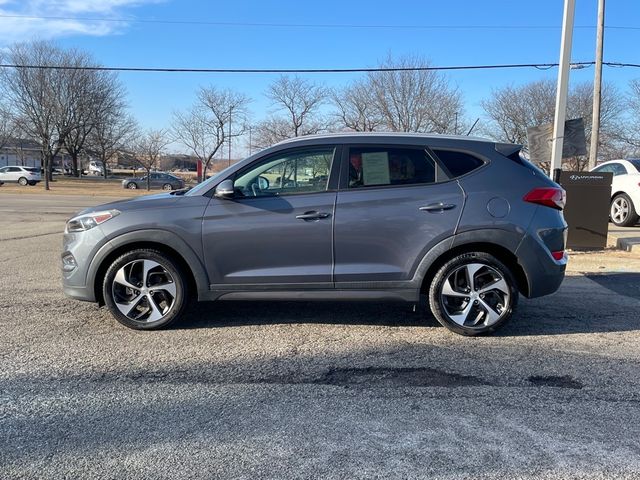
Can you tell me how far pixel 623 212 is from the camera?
41.3ft

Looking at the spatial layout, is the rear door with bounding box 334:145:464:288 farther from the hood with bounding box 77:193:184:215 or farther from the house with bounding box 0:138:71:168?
the house with bounding box 0:138:71:168

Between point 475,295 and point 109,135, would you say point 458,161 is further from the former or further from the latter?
point 109,135

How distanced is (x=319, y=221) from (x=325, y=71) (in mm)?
16317

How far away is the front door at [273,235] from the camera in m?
4.68

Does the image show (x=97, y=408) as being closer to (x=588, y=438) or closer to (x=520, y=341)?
(x=588, y=438)

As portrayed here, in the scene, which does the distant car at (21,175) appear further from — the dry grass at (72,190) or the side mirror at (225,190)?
the side mirror at (225,190)

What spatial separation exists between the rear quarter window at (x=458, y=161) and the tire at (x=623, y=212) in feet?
30.0

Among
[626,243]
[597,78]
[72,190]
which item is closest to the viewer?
[626,243]

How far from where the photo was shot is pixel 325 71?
19.7 meters

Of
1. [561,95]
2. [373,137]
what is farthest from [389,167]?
[561,95]

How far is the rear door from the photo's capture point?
467 centimetres

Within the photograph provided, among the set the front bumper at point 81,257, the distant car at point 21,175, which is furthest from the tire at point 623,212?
the distant car at point 21,175

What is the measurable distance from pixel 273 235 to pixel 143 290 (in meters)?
1.32

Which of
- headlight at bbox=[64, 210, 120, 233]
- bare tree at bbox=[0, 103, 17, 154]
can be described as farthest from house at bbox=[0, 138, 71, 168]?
headlight at bbox=[64, 210, 120, 233]
